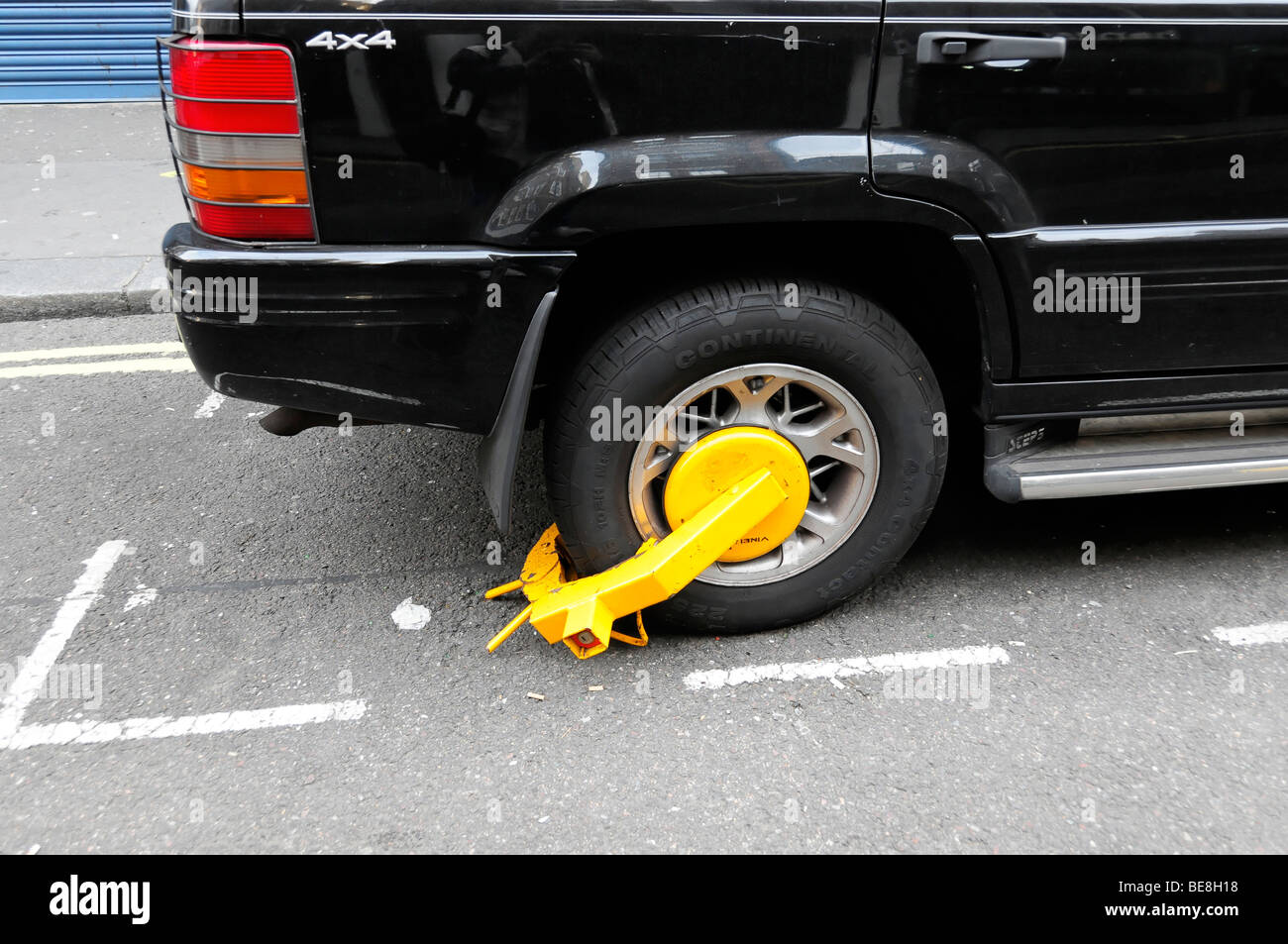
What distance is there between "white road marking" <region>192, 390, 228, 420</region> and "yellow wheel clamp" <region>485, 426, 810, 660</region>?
6.86 feet

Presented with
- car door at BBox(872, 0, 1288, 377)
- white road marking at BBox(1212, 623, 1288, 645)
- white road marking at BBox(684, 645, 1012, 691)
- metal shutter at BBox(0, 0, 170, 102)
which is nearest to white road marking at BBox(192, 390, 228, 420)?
white road marking at BBox(684, 645, 1012, 691)

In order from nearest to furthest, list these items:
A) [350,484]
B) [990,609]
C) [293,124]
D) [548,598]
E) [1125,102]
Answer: [293,124]
[1125,102]
[548,598]
[990,609]
[350,484]

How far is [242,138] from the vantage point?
199 centimetres

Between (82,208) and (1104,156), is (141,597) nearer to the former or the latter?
(1104,156)

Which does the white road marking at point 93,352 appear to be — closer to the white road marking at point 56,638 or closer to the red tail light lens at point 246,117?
the white road marking at point 56,638

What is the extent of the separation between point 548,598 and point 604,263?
32.0 inches

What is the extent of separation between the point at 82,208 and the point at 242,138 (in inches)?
193

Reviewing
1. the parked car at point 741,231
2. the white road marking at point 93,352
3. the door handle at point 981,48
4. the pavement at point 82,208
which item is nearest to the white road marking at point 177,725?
the parked car at point 741,231

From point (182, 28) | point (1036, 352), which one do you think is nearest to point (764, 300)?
point (1036, 352)

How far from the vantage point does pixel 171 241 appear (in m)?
2.21

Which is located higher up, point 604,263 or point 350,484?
point 604,263

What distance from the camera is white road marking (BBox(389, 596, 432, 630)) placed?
2654 mm

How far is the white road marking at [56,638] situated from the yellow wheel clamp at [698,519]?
1.25 m

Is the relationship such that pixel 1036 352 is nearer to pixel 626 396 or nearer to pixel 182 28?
pixel 626 396
